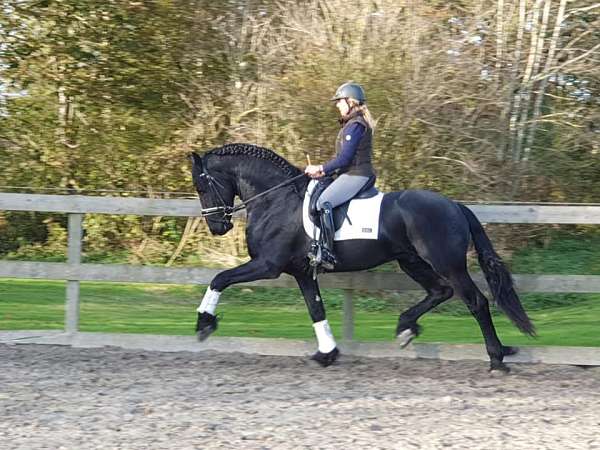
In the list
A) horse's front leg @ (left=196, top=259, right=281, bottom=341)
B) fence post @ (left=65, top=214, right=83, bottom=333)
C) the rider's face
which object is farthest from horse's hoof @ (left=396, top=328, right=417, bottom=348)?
fence post @ (left=65, top=214, right=83, bottom=333)

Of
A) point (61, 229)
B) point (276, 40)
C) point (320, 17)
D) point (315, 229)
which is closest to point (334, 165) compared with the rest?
point (315, 229)

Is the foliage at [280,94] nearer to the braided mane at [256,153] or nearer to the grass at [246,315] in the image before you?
the grass at [246,315]

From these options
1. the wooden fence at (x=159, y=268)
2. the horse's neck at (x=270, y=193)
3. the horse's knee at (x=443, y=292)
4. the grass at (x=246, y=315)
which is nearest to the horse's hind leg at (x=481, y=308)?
the horse's knee at (x=443, y=292)

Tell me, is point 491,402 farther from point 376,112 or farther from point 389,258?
point 376,112

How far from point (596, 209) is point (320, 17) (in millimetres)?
6085

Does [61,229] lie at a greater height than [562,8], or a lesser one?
lesser

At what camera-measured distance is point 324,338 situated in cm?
757

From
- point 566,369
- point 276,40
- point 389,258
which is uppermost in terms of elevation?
point 276,40

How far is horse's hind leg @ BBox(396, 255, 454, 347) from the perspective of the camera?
7617 mm

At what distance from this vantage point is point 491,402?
20.2ft

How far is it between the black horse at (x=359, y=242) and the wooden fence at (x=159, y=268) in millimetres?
318

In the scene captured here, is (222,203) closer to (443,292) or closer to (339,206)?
(339,206)

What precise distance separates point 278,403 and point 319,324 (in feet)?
5.60

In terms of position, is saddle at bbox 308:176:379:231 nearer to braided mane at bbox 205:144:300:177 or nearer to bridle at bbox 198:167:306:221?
bridle at bbox 198:167:306:221
